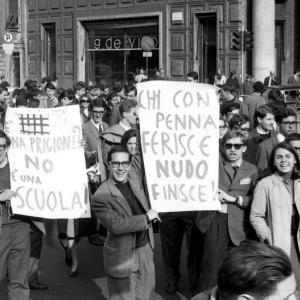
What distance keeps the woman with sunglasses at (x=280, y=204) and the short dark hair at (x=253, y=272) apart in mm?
3131

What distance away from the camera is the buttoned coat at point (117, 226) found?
546 cm

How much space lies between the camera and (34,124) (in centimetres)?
646

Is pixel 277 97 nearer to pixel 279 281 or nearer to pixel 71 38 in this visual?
pixel 279 281

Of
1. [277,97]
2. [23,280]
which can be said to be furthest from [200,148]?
[277,97]

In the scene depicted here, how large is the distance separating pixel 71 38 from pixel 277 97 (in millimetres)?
18350

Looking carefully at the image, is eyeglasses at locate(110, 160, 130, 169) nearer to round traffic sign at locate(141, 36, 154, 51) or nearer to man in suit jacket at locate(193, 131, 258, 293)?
man in suit jacket at locate(193, 131, 258, 293)

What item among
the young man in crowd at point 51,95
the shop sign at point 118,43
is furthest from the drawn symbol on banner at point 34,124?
the shop sign at point 118,43

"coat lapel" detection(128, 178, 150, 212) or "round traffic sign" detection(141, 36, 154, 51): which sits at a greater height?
"round traffic sign" detection(141, 36, 154, 51)

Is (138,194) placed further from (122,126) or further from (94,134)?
(94,134)

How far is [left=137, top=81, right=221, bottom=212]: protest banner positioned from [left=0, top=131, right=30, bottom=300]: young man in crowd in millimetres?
1170

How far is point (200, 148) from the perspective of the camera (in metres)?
5.78

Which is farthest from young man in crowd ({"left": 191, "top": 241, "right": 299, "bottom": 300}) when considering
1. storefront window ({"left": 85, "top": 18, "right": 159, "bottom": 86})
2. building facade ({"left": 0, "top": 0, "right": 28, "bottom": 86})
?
building facade ({"left": 0, "top": 0, "right": 28, "bottom": 86})

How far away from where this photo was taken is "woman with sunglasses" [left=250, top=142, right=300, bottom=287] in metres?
5.64

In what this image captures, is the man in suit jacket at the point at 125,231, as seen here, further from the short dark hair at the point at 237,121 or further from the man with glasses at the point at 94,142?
the man with glasses at the point at 94,142
